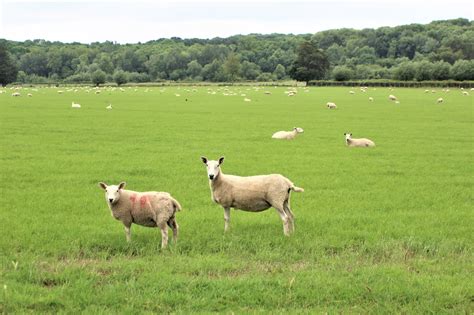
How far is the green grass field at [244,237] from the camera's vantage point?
8195mm

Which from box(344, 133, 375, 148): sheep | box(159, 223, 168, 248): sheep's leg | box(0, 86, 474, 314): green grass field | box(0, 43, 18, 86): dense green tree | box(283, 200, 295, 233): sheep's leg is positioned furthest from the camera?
box(0, 43, 18, 86): dense green tree

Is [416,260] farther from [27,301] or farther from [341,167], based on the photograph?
[341,167]

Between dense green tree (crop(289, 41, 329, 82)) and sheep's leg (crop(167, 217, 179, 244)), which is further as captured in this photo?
dense green tree (crop(289, 41, 329, 82))

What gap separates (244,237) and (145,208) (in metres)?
2.11

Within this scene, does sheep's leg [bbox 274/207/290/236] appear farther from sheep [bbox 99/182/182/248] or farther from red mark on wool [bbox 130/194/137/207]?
red mark on wool [bbox 130/194/137/207]

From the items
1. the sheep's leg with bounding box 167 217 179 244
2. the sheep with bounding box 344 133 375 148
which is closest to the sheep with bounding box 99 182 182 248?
the sheep's leg with bounding box 167 217 179 244

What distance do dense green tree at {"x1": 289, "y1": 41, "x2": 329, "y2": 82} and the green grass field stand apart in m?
129

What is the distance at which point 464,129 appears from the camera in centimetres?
3472

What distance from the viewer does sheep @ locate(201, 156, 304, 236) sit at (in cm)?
1153

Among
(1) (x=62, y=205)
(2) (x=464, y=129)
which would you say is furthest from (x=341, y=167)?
(2) (x=464, y=129)

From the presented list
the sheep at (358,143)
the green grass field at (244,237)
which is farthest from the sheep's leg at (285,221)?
the sheep at (358,143)

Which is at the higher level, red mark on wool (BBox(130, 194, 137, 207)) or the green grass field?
red mark on wool (BBox(130, 194, 137, 207))

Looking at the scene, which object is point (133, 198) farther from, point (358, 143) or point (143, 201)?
point (358, 143)

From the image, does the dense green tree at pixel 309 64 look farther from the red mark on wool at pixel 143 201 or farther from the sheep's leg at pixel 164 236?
the sheep's leg at pixel 164 236
